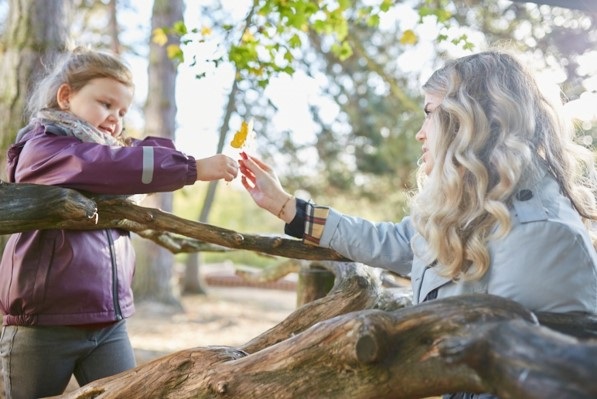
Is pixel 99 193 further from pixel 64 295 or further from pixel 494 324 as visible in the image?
pixel 494 324

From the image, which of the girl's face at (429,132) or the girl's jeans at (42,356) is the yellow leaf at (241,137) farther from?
the girl's jeans at (42,356)

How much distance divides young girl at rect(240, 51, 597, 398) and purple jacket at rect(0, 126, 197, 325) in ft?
2.69

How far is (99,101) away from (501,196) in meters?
1.46

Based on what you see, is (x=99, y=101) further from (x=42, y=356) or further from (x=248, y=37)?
(x=248, y=37)

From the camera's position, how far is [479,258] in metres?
1.68

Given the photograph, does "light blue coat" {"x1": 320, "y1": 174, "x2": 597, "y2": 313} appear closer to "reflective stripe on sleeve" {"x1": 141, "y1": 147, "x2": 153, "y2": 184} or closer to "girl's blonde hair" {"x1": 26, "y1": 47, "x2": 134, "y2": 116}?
"reflective stripe on sleeve" {"x1": 141, "y1": 147, "x2": 153, "y2": 184}

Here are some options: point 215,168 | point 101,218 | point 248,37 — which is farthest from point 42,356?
point 248,37

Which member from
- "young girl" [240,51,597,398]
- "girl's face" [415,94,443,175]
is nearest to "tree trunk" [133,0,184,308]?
"girl's face" [415,94,443,175]

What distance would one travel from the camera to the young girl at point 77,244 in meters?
1.99

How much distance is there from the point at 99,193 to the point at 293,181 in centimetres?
1021

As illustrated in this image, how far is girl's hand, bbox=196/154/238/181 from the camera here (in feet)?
6.91

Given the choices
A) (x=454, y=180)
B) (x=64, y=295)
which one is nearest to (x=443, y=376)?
(x=454, y=180)

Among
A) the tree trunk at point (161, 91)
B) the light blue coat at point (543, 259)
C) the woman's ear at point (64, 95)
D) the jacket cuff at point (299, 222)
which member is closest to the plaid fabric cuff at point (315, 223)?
the jacket cuff at point (299, 222)

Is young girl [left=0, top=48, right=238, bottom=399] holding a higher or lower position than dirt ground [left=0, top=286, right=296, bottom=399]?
higher
